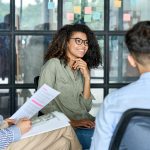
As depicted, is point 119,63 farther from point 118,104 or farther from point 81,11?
point 118,104

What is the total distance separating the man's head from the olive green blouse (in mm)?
1404

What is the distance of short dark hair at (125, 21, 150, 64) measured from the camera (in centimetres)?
147

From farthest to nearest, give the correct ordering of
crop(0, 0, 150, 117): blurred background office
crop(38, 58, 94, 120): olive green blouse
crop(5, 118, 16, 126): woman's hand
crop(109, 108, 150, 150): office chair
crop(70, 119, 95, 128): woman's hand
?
crop(0, 0, 150, 117): blurred background office < crop(38, 58, 94, 120): olive green blouse < crop(70, 119, 95, 128): woman's hand < crop(5, 118, 16, 126): woman's hand < crop(109, 108, 150, 150): office chair

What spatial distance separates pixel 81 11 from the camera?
4.19m

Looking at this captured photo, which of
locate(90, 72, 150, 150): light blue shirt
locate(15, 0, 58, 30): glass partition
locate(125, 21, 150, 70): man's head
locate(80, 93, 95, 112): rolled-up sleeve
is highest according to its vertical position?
locate(15, 0, 58, 30): glass partition

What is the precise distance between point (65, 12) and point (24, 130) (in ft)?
7.45

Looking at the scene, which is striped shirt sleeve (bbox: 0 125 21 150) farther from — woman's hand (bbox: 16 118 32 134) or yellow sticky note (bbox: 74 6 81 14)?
yellow sticky note (bbox: 74 6 81 14)

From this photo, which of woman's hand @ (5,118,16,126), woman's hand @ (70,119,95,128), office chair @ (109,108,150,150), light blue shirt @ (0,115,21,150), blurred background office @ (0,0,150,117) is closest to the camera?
office chair @ (109,108,150,150)

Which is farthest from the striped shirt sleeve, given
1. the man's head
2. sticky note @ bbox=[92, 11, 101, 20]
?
sticky note @ bbox=[92, 11, 101, 20]

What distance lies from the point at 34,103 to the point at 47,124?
9.7 inches

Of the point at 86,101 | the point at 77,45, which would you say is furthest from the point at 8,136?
the point at 77,45

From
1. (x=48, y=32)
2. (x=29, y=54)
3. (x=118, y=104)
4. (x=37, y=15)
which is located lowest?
(x=118, y=104)

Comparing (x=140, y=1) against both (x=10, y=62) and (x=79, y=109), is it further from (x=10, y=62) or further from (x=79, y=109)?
(x=79, y=109)

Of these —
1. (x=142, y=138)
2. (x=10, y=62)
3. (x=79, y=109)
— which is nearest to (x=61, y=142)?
(x=79, y=109)
